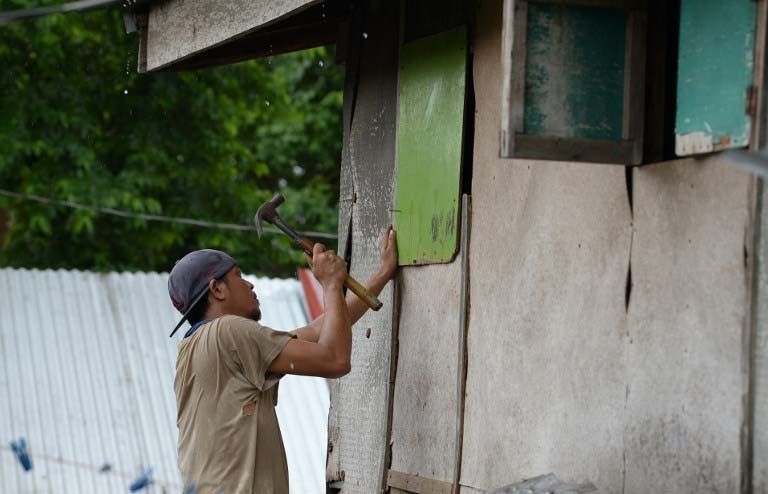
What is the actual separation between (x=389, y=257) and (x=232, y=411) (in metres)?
1.11

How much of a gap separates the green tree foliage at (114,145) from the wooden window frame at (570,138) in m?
10.3

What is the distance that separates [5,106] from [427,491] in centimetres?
1000

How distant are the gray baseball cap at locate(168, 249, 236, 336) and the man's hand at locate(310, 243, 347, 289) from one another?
37 cm

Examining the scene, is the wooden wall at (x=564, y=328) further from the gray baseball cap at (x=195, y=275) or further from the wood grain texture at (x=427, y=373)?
the gray baseball cap at (x=195, y=275)

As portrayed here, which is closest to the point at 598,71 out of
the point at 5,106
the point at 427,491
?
the point at 427,491

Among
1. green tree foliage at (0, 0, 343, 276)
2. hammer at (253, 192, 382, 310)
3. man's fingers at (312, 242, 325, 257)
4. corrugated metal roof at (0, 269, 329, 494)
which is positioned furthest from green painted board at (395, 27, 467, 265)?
green tree foliage at (0, 0, 343, 276)

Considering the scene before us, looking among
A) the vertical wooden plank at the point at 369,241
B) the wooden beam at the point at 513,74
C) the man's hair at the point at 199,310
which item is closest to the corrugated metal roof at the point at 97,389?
the vertical wooden plank at the point at 369,241

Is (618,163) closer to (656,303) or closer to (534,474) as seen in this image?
(656,303)

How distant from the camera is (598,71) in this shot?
345 centimetres

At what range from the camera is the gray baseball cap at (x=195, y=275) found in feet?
15.6

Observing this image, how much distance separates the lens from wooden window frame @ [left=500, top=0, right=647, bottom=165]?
328cm

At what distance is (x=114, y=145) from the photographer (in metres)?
14.2

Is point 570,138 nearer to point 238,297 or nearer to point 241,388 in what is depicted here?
point 241,388

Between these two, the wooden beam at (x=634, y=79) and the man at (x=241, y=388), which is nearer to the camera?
the wooden beam at (x=634, y=79)
